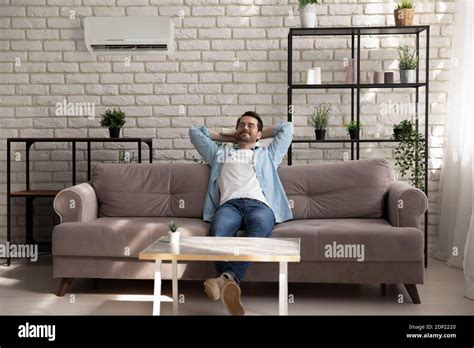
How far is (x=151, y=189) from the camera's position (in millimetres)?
5109

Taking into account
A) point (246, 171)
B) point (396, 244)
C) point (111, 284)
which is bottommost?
point (111, 284)

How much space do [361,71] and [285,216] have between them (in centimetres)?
171

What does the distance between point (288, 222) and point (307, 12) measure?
1.77 meters

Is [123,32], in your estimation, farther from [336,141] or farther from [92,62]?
[336,141]

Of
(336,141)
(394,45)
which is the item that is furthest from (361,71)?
(336,141)

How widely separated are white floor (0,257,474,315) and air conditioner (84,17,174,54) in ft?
6.39

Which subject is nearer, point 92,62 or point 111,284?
point 111,284

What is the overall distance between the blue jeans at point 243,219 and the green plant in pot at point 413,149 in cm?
146

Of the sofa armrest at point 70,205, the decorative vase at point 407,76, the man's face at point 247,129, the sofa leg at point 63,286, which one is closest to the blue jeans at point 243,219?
the man's face at point 247,129

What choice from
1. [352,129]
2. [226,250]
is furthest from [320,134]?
[226,250]

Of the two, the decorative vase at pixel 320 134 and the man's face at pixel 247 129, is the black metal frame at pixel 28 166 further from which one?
the decorative vase at pixel 320 134

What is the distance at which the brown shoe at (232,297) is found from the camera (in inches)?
149

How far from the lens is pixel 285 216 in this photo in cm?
488

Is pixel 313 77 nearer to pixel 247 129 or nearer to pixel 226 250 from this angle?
pixel 247 129
